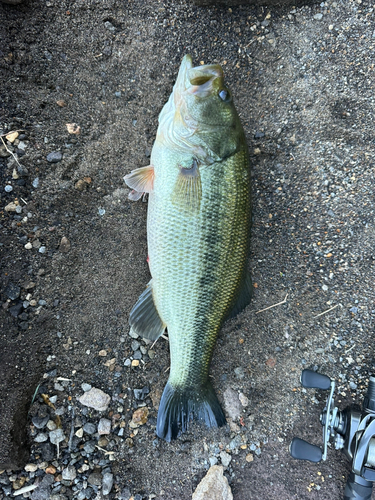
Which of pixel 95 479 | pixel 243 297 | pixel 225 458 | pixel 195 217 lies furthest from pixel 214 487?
pixel 195 217

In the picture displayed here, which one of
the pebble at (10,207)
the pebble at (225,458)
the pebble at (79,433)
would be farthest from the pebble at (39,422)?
the pebble at (10,207)

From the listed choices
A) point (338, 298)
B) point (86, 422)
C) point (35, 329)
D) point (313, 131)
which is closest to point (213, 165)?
point (313, 131)

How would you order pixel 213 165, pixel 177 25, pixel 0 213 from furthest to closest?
1. pixel 177 25
2. pixel 0 213
3. pixel 213 165

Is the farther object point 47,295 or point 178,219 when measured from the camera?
point 47,295

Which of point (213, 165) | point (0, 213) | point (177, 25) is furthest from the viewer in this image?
point (177, 25)

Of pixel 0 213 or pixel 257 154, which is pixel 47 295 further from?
pixel 257 154

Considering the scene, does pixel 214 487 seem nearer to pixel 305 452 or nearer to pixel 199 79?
pixel 305 452

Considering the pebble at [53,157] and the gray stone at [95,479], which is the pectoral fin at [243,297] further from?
the pebble at [53,157]

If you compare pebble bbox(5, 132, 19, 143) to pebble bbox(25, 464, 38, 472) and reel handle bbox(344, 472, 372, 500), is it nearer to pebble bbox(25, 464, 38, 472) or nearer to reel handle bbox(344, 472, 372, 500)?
pebble bbox(25, 464, 38, 472)
